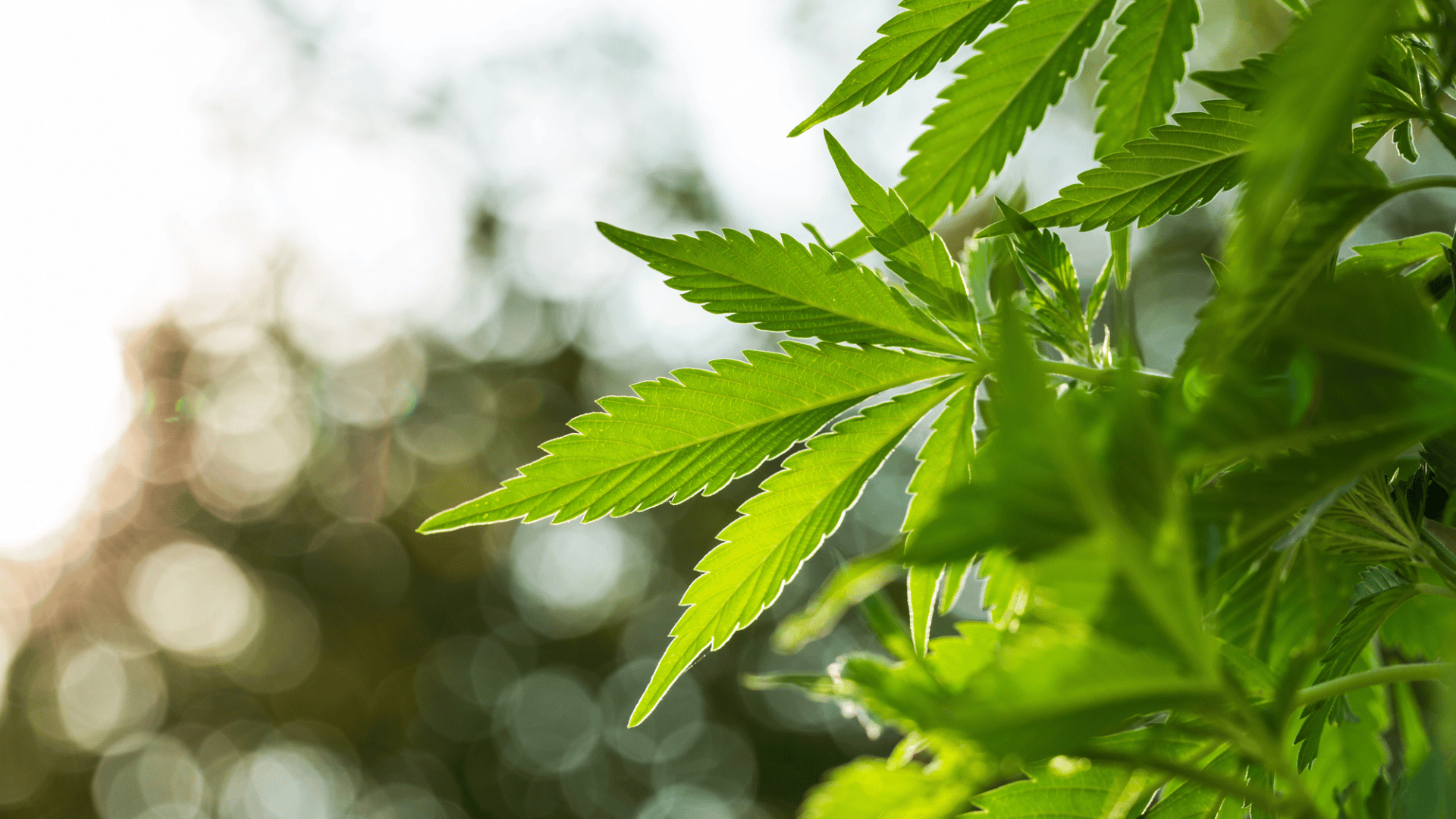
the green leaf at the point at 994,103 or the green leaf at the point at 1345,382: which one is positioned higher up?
the green leaf at the point at 994,103

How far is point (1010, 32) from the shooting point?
527 millimetres

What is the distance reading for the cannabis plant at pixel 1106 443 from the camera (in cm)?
22

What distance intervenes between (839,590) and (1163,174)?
292mm

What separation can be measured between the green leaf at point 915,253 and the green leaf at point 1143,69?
0.13 metres

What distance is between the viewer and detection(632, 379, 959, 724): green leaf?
0.48 m

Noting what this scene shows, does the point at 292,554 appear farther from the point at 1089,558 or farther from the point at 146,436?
the point at 1089,558

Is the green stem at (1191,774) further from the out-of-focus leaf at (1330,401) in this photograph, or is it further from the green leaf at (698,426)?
the green leaf at (698,426)

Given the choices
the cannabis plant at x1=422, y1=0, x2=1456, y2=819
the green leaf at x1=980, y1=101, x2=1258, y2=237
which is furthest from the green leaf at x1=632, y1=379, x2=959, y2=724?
the green leaf at x1=980, y1=101, x2=1258, y2=237

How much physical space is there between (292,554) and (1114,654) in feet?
41.8

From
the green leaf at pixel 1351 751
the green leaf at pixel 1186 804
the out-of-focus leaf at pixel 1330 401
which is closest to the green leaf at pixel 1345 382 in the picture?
the out-of-focus leaf at pixel 1330 401

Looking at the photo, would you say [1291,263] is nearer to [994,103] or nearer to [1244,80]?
[1244,80]

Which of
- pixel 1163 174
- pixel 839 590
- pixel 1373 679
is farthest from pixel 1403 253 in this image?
pixel 839 590

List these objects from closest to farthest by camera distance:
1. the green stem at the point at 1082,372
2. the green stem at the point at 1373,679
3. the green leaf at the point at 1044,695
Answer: the green leaf at the point at 1044,695
the green stem at the point at 1373,679
the green stem at the point at 1082,372

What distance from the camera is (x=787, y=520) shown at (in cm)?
49
